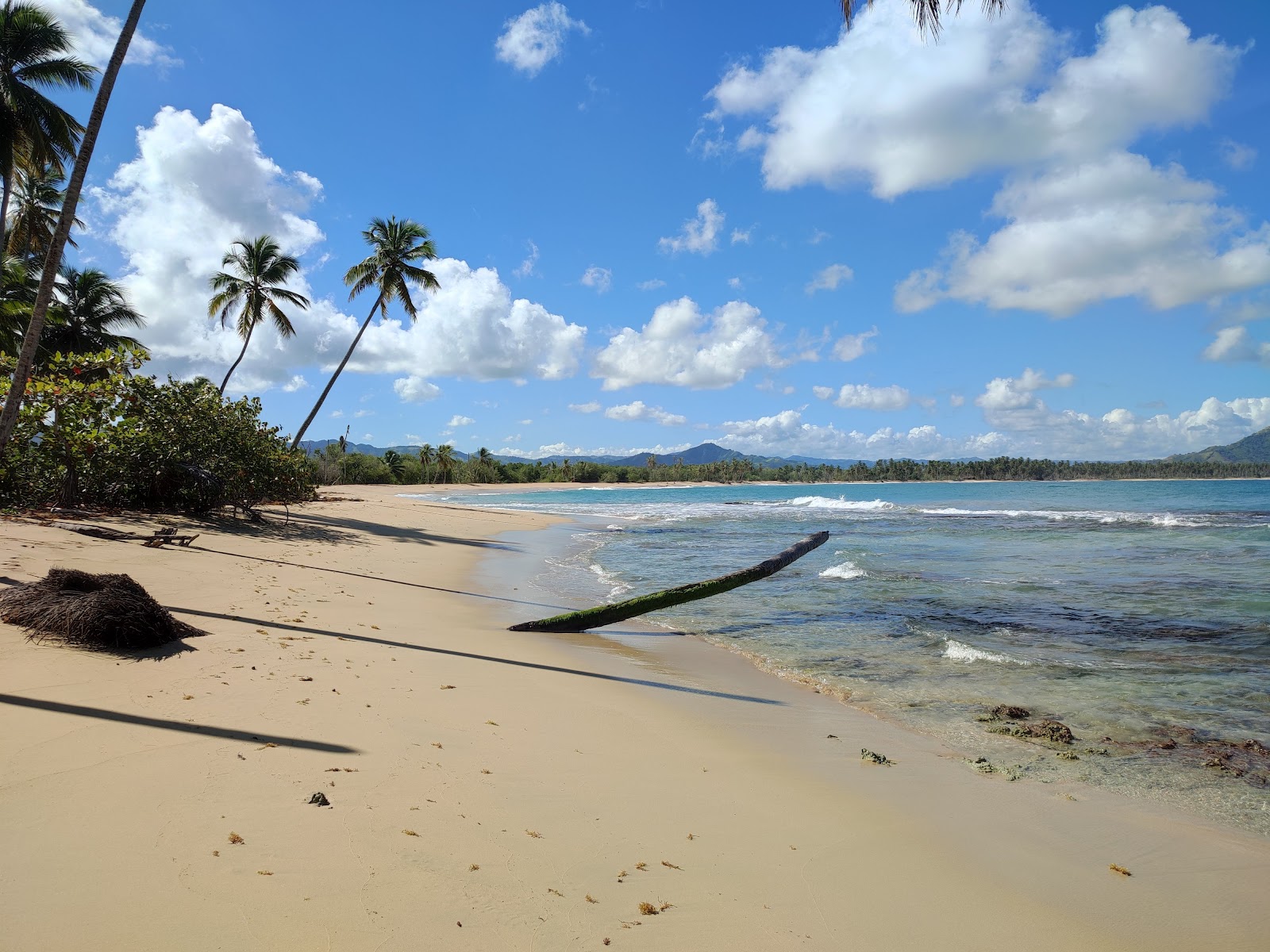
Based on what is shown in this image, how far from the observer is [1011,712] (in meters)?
6.30

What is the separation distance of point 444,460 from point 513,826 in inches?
3168

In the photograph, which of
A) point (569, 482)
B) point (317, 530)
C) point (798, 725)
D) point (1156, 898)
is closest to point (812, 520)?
point (317, 530)

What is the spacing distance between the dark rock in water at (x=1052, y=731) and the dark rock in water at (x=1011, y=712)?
0.73 feet

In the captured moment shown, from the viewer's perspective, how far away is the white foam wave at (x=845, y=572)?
1503cm

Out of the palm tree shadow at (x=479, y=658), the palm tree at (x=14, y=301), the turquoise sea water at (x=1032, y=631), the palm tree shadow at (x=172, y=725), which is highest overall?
the palm tree at (x=14, y=301)

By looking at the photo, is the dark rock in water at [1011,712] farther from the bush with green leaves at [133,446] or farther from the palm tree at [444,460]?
the palm tree at [444,460]

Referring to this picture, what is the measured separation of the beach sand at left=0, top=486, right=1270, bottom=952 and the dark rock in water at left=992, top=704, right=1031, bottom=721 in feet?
3.99

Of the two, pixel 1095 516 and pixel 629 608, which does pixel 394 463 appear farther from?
pixel 629 608

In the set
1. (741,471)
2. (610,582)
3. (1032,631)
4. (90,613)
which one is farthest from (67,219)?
(741,471)

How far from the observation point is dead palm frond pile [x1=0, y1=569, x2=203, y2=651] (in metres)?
5.04

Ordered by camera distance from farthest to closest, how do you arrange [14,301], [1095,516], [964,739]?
[1095,516] → [14,301] → [964,739]

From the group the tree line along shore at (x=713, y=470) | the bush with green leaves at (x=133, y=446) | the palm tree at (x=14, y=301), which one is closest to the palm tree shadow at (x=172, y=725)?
the bush with green leaves at (x=133, y=446)

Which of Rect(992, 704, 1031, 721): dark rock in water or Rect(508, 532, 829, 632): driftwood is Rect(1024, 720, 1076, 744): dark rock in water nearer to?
Rect(992, 704, 1031, 721): dark rock in water

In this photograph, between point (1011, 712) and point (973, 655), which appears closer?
point (1011, 712)
